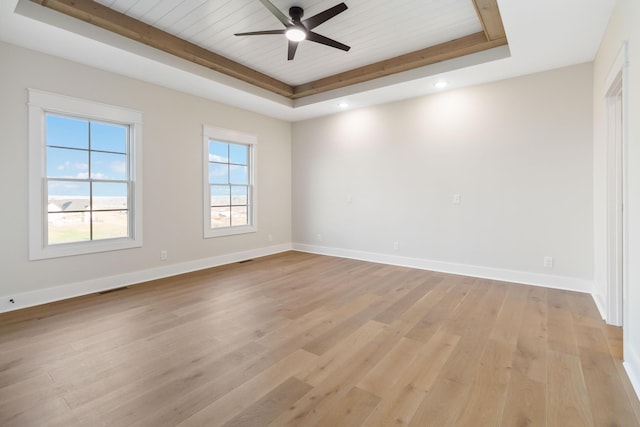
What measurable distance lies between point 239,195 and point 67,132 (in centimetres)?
258

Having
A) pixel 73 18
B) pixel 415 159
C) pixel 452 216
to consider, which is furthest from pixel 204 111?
pixel 452 216

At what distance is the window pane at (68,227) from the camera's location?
11.3 feet

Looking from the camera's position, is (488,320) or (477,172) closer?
(488,320)

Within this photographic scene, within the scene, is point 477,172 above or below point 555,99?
below

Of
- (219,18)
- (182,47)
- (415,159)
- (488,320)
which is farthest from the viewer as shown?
(415,159)

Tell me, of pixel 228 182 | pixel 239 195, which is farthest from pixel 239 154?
pixel 239 195

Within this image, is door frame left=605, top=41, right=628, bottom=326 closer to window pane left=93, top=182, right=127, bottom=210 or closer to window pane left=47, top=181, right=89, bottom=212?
window pane left=93, top=182, right=127, bottom=210

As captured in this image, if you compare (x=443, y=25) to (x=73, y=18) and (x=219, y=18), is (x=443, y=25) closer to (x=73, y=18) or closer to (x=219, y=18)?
(x=219, y=18)

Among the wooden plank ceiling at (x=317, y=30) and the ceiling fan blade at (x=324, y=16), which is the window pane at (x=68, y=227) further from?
the ceiling fan blade at (x=324, y=16)

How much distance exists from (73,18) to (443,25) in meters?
3.72

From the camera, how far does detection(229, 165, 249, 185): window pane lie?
214 inches

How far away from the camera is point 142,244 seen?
13.5 ft

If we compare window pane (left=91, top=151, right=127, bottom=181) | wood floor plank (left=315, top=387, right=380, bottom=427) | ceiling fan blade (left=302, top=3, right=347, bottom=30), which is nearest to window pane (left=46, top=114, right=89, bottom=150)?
window pane (left=91, top=151, right=127, bottom=181)

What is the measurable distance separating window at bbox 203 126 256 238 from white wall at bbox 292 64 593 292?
1.37 metres
